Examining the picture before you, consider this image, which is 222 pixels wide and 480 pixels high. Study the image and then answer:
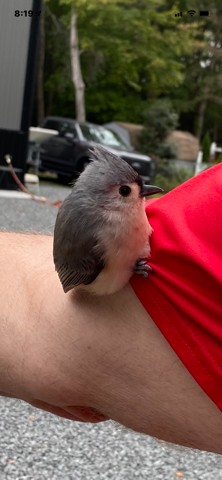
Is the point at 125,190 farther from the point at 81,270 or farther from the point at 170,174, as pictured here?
the point at 170,174

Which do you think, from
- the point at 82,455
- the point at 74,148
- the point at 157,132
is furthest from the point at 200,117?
the point at 82,455

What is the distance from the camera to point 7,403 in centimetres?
324

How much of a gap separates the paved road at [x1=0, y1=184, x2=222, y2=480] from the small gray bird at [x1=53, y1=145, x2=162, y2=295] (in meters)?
1.82

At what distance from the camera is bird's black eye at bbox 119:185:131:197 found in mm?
834

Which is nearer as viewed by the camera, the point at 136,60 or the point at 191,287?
the point at 191,287

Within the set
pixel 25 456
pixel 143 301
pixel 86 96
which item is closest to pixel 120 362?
pixel 143 301

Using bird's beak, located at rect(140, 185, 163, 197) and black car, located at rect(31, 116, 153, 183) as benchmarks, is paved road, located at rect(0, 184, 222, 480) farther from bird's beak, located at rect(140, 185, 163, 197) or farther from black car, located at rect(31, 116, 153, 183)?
black car, located at rect(31, 116, 153, 183)

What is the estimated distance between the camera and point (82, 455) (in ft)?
8.82

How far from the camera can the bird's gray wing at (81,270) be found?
2.60ft

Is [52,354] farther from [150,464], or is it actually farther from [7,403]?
[7,403]

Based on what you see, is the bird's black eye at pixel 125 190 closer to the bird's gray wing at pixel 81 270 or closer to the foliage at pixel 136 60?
the bird's gray wing at pixel 81 270

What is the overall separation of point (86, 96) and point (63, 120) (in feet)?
23.1

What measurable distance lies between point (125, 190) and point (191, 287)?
5.7 inches

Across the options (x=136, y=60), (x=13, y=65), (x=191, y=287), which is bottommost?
(x=136, y=60)
